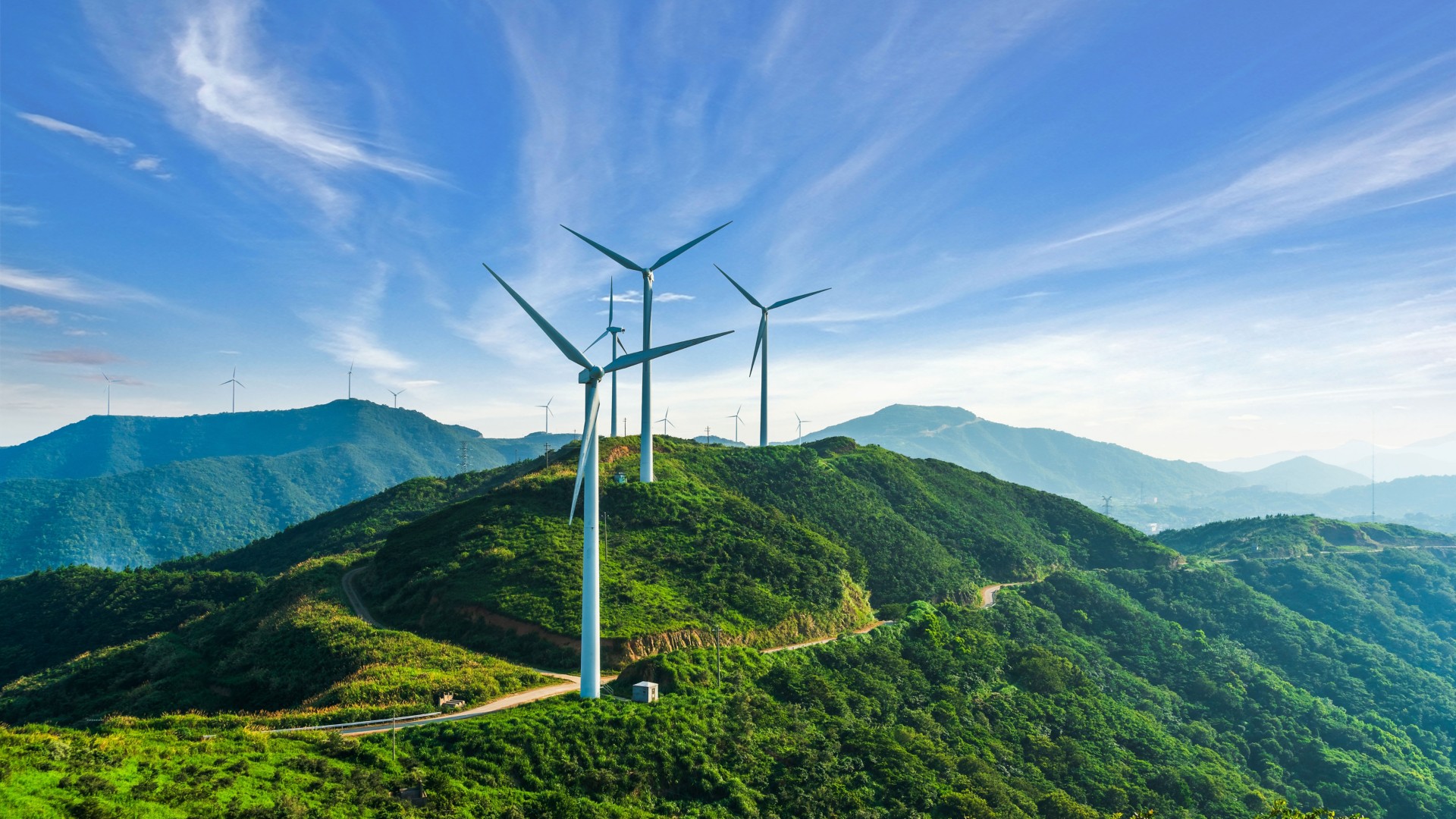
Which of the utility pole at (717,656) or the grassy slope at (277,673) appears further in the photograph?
the utility pole at (717,656)

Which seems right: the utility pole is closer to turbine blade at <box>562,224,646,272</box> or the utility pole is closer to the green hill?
turbine blade at <box>562,224,646,272</box>

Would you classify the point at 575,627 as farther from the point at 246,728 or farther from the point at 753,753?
the point at 246,728

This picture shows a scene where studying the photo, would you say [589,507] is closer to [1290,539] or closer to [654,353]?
[654,353]

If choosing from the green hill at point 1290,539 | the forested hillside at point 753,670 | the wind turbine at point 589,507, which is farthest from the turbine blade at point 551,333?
the green hill at point 1290,539

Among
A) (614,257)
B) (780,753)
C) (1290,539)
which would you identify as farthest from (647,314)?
(1290,539)

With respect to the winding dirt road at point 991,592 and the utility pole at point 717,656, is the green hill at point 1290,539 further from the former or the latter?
the utility pole at point 717,656
